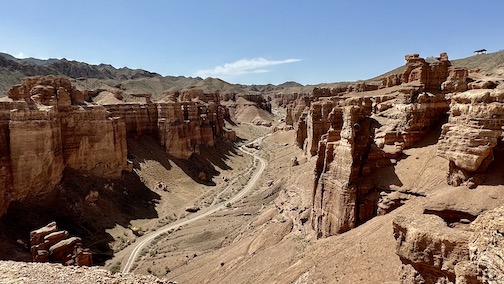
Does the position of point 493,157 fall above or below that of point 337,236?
above

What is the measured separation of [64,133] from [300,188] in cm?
3011

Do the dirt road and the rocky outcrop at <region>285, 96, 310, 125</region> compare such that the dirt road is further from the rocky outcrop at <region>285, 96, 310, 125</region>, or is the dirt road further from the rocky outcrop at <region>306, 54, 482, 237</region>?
the rocky outcrop at <region>285, 96, 310, 125</region>

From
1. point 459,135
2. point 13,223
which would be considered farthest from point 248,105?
point 459,135

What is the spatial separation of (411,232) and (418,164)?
9.87m

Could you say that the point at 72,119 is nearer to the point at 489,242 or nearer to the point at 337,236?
the point at 337,236

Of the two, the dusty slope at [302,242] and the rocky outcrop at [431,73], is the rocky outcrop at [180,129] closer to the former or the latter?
the dusty slope at [302,242]

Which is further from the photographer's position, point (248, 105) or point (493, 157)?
point (248, 105)

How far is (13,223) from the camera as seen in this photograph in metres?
32.4

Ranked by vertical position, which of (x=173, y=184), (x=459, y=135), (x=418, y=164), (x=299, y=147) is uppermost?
(x=459, y=135)

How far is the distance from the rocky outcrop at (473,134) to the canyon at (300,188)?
66 millimetres

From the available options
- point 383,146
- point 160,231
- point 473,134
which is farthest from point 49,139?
point 473,134

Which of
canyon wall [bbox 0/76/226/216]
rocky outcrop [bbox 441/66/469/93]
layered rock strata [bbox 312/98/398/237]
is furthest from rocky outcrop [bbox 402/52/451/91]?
canyon wall [bbox 0/76/226/216]

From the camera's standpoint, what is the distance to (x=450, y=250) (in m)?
12.4

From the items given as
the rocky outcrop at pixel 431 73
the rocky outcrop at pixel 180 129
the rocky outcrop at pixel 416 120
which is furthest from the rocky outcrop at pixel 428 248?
the rocky outcrop at pixel 180 129
